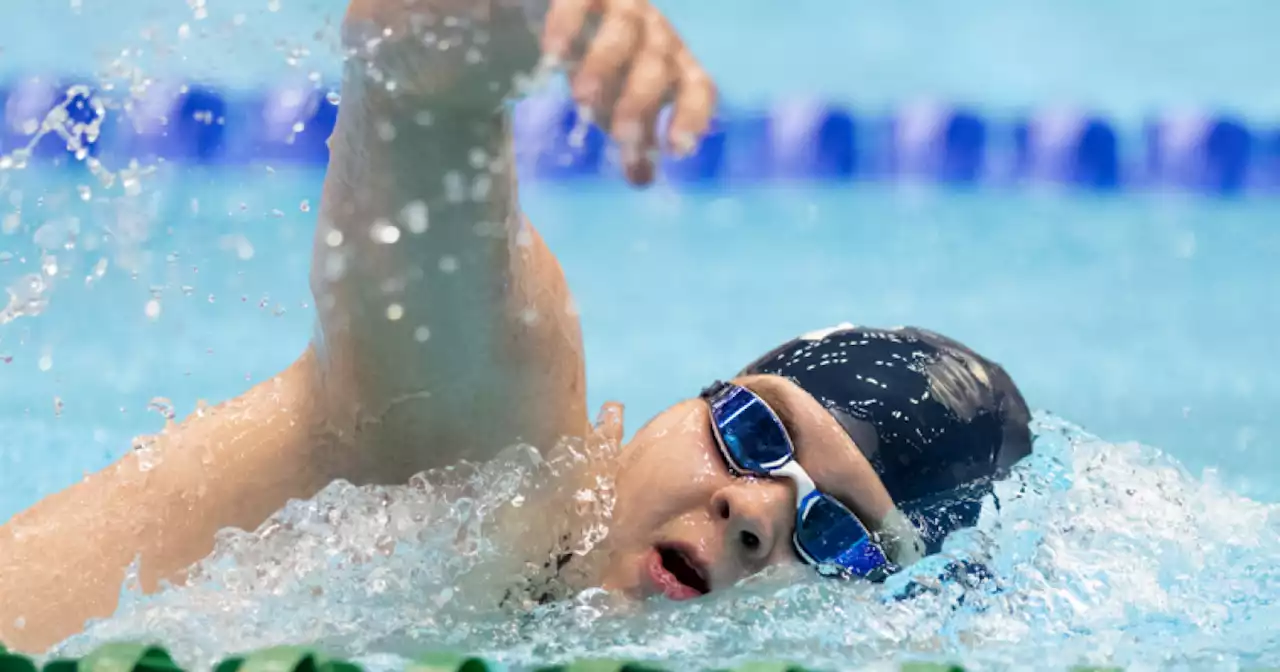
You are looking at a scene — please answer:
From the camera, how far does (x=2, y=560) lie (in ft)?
4.42

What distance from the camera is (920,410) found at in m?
1.55

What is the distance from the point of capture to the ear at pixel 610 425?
1533 millimetres

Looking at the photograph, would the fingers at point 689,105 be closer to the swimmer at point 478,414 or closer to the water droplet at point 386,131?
the swimmer at point 478,414

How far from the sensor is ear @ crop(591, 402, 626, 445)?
1.53 meters

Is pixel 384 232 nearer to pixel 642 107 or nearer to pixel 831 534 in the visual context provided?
pixel 642 107

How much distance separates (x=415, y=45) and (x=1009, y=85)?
4.05 m

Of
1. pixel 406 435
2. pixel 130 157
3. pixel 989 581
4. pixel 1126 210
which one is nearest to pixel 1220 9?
pixel 1126 210

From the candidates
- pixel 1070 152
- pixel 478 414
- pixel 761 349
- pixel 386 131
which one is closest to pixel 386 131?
pixel 386 131

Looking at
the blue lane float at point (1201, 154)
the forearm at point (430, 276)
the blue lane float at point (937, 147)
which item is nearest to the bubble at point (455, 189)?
the forearm at point (430, 276)

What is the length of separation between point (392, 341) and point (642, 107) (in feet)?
1.34

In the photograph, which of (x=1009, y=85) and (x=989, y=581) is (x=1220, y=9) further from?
(x=989, y=581)

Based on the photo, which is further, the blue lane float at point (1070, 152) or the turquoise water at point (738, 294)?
the blue lane float at point (1070, 152)

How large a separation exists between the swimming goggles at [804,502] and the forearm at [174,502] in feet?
1.24

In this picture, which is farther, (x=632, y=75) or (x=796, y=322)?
(x=796, y=322)
